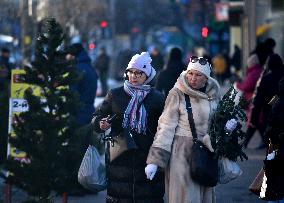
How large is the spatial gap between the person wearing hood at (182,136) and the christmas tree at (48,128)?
6.73ft

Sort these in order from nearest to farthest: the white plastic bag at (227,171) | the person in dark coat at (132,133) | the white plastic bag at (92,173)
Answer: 1. the white plastic bag at (227,171)
2. the person in dark coat at (132,133)
3. the white plastic bag at (92,173)

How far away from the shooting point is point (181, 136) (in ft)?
26.0

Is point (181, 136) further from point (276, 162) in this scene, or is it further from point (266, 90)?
point (266, 90)

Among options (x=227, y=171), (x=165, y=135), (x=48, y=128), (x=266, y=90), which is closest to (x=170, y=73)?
(x=266, y=90)

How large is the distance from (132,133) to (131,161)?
9.3 inches

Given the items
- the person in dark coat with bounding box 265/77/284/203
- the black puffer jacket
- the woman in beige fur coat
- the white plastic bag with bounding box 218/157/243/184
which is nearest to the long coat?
the woman in beige fur coat

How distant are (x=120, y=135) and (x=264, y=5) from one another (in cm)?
3035

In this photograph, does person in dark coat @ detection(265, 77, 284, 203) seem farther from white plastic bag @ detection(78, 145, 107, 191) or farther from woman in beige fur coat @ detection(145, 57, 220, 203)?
white plastic bag @ detection(78, 145, 107, 191)

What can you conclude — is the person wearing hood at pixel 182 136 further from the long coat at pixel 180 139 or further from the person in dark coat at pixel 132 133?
the person in dark coat at pixel 132 133

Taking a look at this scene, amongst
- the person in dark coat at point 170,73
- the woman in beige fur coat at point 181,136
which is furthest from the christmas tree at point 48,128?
the person in dark coat at point 170,73

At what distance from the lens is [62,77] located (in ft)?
32.6

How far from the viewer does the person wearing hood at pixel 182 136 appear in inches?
309

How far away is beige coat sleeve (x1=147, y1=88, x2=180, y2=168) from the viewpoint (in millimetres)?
7812

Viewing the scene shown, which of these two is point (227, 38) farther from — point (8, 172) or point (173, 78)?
point (8, 172)
